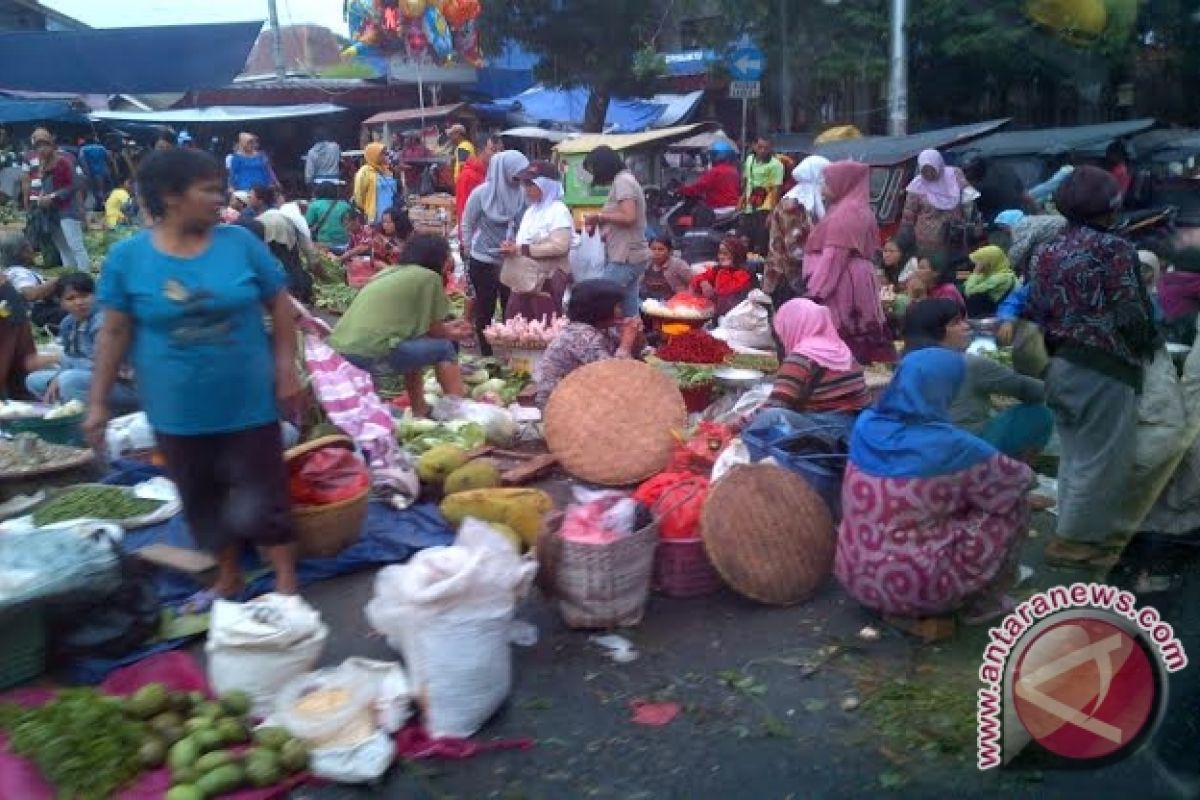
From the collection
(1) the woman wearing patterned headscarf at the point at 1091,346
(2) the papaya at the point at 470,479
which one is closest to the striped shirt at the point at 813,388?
(1) the woman wearing patterned headscarf at the point at 1091,346

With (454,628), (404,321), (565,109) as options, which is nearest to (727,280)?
(404,321)

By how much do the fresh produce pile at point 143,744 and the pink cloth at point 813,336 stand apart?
294 centimetres

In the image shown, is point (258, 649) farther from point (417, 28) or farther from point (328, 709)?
point (417, 28)

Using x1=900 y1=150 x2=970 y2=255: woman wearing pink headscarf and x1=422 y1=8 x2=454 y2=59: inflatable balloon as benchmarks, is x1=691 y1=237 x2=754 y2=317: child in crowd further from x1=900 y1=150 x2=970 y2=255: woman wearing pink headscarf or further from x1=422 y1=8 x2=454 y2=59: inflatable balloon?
x1=422 y1=8 x2=454 y2=59: inflatable balloon

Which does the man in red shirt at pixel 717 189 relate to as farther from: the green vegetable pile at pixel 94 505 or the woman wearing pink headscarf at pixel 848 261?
the green vegetable pile at pixel 94 505

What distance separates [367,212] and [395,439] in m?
9.75

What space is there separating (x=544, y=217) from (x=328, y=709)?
573cm

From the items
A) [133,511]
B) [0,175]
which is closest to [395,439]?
[133,511]

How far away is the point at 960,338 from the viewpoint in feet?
16.0

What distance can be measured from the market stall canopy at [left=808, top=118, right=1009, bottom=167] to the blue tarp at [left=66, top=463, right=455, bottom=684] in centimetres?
863

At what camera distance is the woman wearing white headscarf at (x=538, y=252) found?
28.0 ft

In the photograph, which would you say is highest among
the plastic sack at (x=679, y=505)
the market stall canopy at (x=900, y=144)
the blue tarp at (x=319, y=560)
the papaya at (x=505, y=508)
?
the market stall canopy at (x=900, y=144)

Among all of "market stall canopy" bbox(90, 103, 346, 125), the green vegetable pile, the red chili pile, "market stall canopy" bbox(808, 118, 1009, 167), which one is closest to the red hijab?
the red chili pile

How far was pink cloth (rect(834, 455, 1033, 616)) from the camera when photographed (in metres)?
3.88
